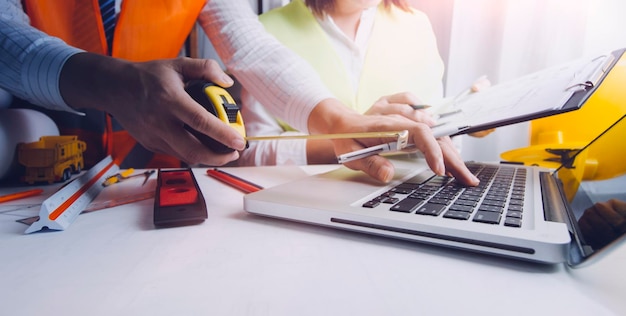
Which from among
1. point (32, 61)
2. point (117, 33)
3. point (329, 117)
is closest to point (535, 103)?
point (329, 117)

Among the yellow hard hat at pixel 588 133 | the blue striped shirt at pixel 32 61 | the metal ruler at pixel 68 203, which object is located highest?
the blue striped shirt at pixel 32 61

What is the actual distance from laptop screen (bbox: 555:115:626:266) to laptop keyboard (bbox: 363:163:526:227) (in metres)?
0.04

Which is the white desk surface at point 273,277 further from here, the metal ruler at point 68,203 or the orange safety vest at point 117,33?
the orange safety vest at point 117,33

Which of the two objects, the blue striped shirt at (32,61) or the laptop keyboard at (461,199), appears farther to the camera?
the blue striped shirt at (32,61)

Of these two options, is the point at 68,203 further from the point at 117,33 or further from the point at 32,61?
the point at 117,33

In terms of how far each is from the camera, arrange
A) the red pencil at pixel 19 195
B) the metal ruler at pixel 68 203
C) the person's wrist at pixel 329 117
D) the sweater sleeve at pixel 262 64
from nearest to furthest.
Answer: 1. the metal ruler at pixel 68 203
2. the red pencil at pixel 19 195
3. the person's wrist at pixel 329 117
4. the sweater sleeve at pixel 262 64

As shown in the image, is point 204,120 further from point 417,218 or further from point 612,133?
point 612,133

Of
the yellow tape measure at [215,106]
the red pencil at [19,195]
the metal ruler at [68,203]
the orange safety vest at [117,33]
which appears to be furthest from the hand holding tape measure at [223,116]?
the orange safety vest at [117,33]

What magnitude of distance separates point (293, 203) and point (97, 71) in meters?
0.29

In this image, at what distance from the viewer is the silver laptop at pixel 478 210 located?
22 cm

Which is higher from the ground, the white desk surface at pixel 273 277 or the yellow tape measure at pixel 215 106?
the yellow tape measure at pixel 215 106

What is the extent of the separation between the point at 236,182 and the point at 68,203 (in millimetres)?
196

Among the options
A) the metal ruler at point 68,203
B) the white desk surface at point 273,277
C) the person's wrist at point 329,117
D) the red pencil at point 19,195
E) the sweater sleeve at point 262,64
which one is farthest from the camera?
the sweater sleeve at point 262,64

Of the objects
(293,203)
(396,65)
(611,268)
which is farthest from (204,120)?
(396,65)
